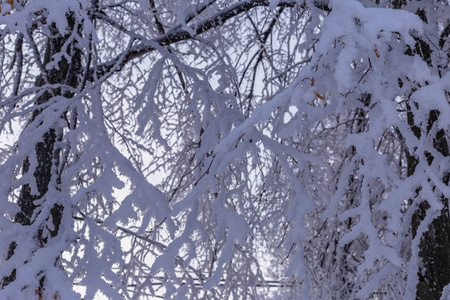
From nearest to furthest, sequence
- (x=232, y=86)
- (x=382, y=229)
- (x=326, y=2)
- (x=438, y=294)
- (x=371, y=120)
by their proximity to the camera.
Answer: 1. (x=371, y=120)
2. (x=326, y=2)
3. (x=438, y=294)
4. (x=232, y=86)
5. (x=382, y=229)

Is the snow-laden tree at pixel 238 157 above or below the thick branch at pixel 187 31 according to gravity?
below

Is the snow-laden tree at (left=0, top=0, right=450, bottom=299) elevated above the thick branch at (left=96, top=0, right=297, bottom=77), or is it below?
below

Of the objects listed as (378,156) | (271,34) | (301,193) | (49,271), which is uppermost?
(271,34)

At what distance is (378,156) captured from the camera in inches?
78.5

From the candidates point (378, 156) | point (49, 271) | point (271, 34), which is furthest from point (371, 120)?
point (271, 34)

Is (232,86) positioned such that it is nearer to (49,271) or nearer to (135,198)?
(135,198)

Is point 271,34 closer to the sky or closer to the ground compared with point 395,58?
closer to the sky

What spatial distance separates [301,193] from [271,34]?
296 centimetres

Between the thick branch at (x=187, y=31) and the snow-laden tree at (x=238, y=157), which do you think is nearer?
the snow-laden tree at (x=238, y=157)

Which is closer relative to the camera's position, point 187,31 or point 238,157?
point 238,157

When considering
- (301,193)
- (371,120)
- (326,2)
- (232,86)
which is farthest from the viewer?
(232,86)

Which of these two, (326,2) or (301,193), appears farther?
(326,2)

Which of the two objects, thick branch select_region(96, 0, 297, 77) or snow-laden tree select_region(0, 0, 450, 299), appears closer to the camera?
snow-laden tree select_region(0, 0, 450, 299)

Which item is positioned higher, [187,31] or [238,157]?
[187,31]
